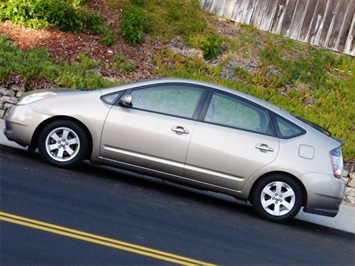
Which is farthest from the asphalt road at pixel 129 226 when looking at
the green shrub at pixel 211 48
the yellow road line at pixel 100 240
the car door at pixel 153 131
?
the green shrub at pixel 211 48

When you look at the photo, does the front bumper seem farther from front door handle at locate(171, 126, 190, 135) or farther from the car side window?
the car side window

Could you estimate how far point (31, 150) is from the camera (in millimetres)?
11336

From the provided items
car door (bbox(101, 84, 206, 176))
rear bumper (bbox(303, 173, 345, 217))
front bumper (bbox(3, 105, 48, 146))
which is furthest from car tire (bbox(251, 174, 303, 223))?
front bumper (bbox(3, 105, 48, 146))

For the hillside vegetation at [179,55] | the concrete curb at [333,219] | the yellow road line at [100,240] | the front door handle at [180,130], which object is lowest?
the yellow road line at [100,240]

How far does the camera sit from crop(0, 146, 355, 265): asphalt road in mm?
7661

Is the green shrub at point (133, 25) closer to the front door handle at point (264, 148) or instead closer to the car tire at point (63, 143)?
the car tire at point (63, 143)

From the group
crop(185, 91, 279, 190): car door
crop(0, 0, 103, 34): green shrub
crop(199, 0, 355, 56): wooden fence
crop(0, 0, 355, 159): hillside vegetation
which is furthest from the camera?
crop(199, 0, 355, 56): wooden fence

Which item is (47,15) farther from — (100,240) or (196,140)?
(100,240)

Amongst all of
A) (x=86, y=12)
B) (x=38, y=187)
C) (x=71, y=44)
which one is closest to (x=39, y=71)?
(x=71, y=44)

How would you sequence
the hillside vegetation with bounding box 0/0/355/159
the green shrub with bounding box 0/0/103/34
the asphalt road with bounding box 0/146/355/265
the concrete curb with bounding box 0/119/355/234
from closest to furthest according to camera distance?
the asphalt road with bounding box 0/146/355/265 < the concrete curb with bounding box 0/119/355/234 < the hillside vegetation with bounding box 0/0/355/159 < the green shrub with bounding box 0/0/103/34

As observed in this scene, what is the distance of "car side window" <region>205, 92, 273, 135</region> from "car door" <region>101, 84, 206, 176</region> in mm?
214

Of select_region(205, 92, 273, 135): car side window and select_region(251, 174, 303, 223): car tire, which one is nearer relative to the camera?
A: select_region(251, 174, 303, 223): car tire

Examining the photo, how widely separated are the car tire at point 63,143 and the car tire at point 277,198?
2210 mm

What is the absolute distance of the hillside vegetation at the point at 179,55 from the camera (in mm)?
15961
